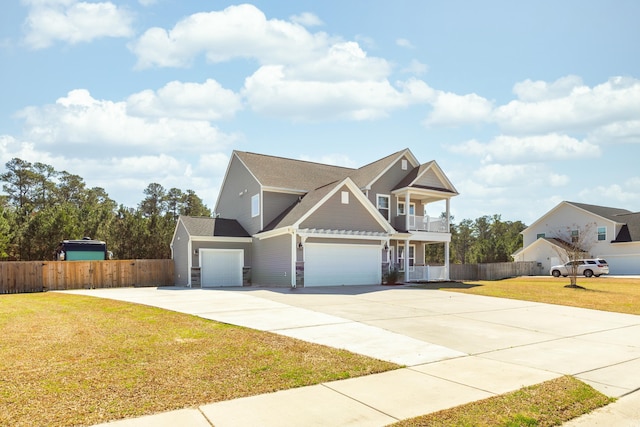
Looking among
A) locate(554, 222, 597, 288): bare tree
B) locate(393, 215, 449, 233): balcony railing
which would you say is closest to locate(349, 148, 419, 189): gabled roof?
locate(393, 215, 449, 233): balcony railing

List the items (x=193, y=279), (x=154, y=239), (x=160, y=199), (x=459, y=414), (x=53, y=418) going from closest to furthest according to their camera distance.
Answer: (x=53, y=418) < (x=459, y=414) < (x=193, y=279) < (x=154, y=239) < (x=160, y=199)

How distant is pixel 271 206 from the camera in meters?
26.5

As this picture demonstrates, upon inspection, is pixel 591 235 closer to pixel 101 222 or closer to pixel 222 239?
pixel 222 239

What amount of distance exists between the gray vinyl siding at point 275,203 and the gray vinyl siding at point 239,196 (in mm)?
568

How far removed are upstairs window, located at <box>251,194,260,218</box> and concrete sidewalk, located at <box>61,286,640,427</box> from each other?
10171 mm

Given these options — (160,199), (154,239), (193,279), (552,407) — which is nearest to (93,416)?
(552,407)

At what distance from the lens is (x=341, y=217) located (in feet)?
78.9

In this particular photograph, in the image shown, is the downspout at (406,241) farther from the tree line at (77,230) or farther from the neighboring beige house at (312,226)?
the tree line at (77,230)

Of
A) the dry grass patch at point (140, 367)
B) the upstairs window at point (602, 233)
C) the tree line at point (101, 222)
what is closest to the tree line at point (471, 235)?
the tree line at point (101, 222)

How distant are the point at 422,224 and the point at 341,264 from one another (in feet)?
29.5

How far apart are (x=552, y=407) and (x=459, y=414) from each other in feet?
4.40

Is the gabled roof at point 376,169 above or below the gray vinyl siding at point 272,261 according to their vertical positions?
above

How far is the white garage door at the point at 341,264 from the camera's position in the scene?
22858 mm

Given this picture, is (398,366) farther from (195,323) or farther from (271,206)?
(271,206)
